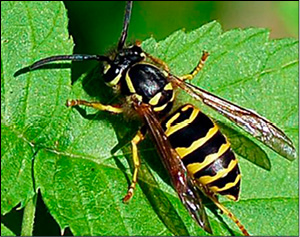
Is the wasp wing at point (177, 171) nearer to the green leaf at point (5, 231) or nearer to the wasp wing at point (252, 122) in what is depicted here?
the wasp wing at point (252, 122)

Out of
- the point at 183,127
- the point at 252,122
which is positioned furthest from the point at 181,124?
the point at 252,122

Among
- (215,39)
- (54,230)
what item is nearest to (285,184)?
(215,39)

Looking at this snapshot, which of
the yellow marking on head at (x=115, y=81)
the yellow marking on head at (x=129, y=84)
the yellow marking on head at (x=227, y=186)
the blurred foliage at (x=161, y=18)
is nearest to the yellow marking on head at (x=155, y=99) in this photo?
the yellow marking on head at (x=129, y=84)

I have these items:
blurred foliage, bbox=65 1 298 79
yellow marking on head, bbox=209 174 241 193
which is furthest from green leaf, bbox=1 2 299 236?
blurred foliage, bbox=65 1 298 79

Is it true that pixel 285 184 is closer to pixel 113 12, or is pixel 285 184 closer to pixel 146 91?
pixel 146 91

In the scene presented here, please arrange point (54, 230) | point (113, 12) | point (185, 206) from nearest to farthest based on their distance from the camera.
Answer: point (185, 206) → point (54, 230) → point (113, 12)

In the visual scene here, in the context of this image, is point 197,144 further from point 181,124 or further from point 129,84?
point 129,84
